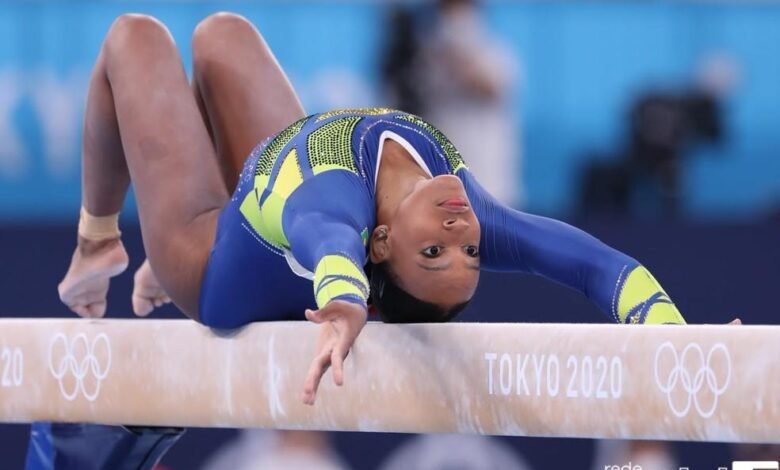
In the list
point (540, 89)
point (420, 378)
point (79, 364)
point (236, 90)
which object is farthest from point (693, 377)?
point (540, 89)

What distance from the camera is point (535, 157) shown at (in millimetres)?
5312

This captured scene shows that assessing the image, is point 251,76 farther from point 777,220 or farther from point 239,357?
point 777,220

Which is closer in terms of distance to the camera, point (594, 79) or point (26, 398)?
point (26, 398)

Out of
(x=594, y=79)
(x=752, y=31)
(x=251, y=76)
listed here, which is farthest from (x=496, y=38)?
(x=251, y=76)

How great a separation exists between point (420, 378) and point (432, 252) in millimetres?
250

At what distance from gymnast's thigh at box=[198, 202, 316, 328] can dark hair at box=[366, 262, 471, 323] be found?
0.23 m

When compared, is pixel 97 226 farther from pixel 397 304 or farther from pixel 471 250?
pixel 471 250

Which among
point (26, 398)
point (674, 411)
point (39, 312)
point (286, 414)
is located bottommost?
point (39, 312)

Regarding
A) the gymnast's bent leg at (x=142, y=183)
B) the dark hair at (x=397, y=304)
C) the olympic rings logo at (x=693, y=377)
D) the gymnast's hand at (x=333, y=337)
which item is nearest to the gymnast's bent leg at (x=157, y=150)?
the gymnast's bent leg at (x=142, y=183)

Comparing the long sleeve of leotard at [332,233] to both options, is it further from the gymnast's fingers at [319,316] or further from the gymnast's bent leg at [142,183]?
the gymnast's bent leg at [142,183]

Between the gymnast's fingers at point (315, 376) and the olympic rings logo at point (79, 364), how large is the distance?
1049 mm

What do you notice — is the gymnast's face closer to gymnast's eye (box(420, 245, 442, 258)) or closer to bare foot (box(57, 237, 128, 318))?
gymnast's eye (box(420, 245, 442, 258))

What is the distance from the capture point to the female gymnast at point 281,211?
2719 millimetres

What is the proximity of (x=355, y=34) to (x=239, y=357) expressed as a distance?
2.65m
